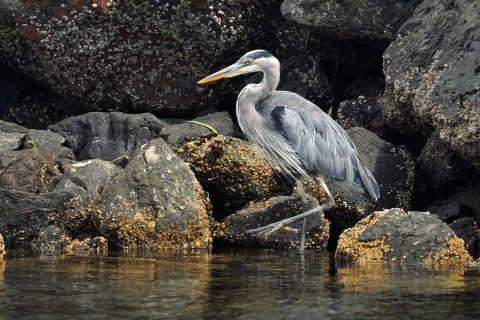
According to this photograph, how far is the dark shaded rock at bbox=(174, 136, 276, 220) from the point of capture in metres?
8.33

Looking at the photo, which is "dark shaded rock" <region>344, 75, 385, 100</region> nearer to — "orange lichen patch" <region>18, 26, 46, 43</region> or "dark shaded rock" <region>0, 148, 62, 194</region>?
"orange lichen patch" <region>18, 26, 46, 43</region>

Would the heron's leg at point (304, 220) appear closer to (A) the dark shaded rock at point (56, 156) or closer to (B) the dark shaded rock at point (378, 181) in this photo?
(B) the dark shaded rock at point (378, 181)

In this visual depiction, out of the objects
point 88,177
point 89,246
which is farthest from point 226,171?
point 89,246

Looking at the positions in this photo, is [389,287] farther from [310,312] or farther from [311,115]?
[311,115]

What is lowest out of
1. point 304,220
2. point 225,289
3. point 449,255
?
point 225,289

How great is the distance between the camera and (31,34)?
9578 mm

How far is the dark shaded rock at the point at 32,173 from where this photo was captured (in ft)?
26.9

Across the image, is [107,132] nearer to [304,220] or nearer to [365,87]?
[304,220]

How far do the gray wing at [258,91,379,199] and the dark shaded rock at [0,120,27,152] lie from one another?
8.00 feet

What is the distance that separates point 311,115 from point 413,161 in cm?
108

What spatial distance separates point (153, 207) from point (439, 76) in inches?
104

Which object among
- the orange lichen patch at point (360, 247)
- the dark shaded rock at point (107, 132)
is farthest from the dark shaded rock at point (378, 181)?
the dark shaded rock at point (107, 132)

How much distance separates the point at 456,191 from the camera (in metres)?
8.77

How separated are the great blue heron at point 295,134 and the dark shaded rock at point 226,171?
24 cm
